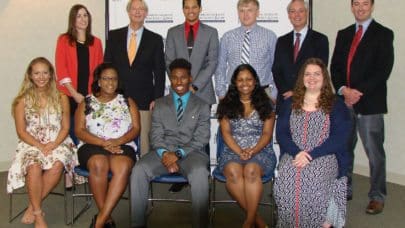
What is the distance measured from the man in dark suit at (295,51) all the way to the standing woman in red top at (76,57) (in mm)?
1689

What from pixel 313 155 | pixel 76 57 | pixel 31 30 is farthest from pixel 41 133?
pixel 31 30

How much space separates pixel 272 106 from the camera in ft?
12.6

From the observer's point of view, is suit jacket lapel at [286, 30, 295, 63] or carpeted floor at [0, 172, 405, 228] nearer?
carpeted floor at [0, 172, 405, 228]

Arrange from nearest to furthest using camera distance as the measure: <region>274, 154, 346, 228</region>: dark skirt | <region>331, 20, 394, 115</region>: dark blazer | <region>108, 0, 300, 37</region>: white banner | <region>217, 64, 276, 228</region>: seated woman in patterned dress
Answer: <region>274, 154, 346, 228</region>: dark skirt → <region>217, 64, 276, 228</region>: seated woman in patterned dress → <region>331, 20, 394, 115</region>: dark blazer → <region>108, 0, 300, 37</region>: white banner

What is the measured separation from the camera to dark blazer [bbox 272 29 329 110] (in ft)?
13.5

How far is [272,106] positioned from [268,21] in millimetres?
1761

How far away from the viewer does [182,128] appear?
12.5 feet

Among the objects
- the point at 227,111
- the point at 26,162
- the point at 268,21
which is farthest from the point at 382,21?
the point at 26,162

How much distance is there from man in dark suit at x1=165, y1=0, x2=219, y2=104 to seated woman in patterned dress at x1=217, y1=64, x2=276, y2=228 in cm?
55

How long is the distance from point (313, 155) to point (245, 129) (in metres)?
0.62

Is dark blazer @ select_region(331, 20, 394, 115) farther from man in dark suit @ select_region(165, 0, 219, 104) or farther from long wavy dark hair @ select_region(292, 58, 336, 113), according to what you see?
man in dark suit @ select_region(165, 0, 219, 104)

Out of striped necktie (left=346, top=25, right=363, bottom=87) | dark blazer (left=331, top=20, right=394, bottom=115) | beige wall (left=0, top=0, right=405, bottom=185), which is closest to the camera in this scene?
dark blazer (left=331, top=20, right=394, bottom=115)

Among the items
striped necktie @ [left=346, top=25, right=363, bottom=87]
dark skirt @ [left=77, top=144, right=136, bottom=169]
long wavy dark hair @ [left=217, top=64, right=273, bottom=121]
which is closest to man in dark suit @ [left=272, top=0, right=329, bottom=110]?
striped necktie @ [left=346, top=25, right=363, bottom=87]

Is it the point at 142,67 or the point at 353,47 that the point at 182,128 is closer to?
the point at 142,67
